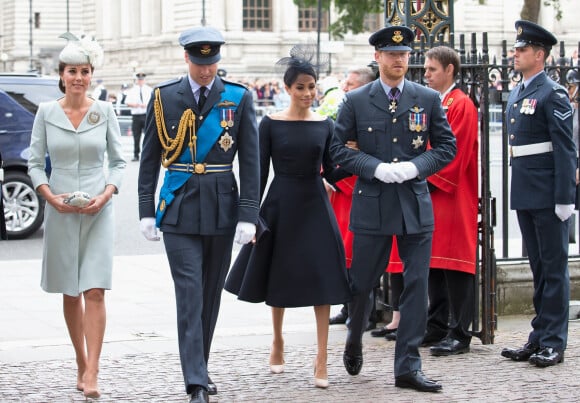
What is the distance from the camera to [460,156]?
25.7 ft

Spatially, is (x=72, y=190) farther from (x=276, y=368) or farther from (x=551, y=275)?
(x=551, y=275)

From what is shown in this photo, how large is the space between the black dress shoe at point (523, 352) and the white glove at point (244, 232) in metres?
2.00

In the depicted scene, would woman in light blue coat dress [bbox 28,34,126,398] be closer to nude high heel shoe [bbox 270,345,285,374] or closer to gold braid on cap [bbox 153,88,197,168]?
gold braid on cap [bbox 153,88,197,168]

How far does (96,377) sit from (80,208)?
0.87 m

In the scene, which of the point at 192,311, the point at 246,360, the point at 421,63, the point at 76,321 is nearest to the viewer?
the point at 192,311

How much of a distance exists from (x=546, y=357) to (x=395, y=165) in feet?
5.14

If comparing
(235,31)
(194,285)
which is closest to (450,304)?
(194,285)

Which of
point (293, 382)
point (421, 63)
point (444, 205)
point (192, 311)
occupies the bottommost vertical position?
point (293, 382)

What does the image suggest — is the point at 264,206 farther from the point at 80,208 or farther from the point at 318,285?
the point at 80,208

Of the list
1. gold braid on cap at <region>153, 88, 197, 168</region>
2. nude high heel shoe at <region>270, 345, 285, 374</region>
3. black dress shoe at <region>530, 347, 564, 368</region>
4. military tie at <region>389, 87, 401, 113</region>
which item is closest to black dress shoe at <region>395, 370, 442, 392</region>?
nude high heel shoe at <region>270, 345, 285, 374</region>

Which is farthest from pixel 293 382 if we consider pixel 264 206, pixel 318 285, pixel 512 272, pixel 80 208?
pixel 512 272

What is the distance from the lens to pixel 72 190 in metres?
6.71

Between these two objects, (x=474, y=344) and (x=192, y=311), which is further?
(x=474, y=344)

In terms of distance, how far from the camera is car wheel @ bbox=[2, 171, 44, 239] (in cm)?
1448
